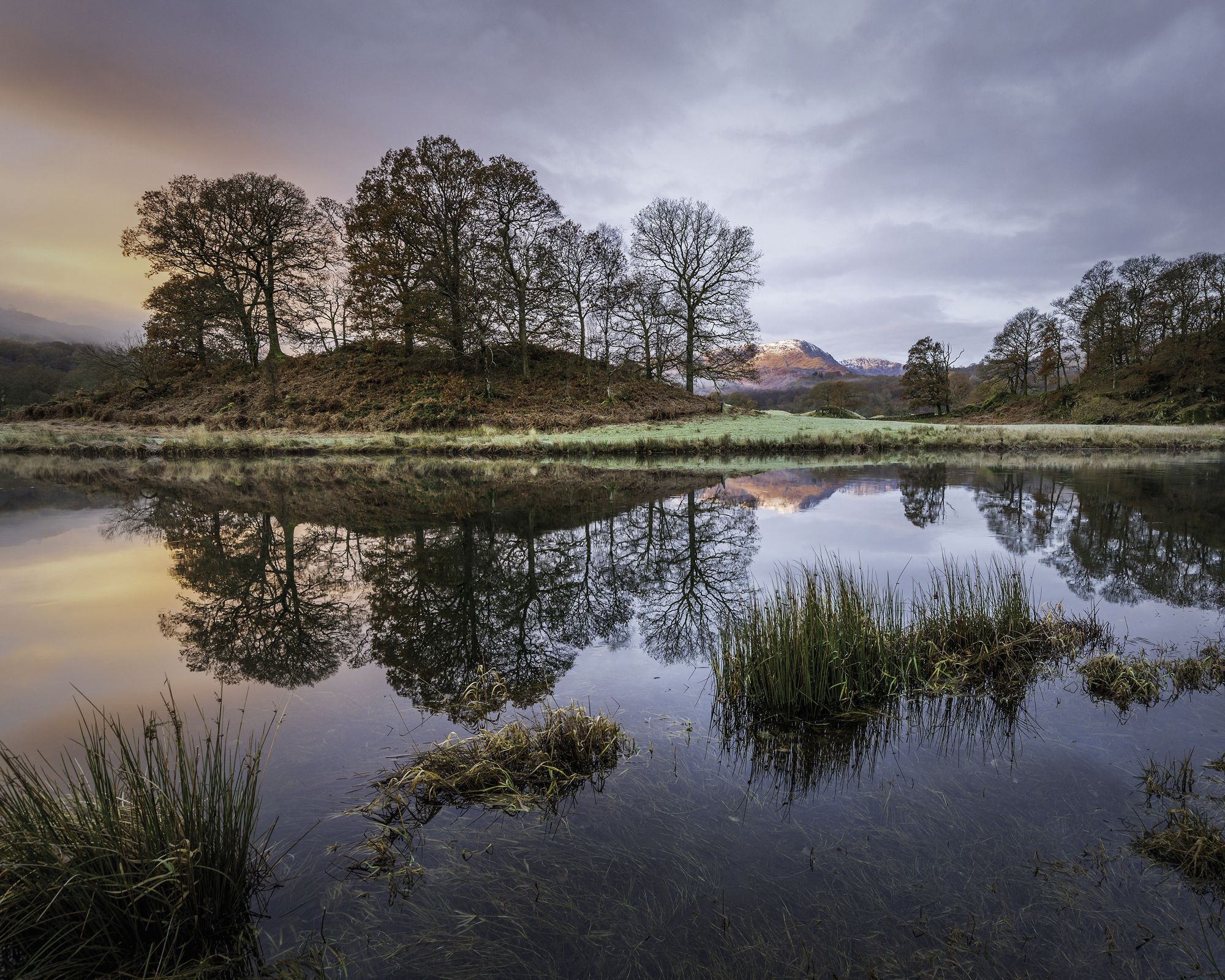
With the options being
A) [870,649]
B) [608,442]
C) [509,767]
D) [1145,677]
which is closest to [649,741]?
[509,767]

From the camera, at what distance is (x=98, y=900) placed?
81.7 inches

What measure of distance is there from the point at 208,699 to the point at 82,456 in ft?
93.7

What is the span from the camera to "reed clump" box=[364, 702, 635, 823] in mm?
3131

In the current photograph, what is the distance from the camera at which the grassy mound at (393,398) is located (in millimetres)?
29156

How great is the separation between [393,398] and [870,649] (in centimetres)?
3061

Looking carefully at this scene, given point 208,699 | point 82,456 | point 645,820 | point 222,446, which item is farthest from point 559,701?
point 82,456

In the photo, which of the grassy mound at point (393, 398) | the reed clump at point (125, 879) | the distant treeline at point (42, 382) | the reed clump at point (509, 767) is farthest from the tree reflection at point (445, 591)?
the distant treeline at point (42, 382)

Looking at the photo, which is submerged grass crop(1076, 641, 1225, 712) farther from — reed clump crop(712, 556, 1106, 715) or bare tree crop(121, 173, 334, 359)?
bare tree crop(121, 173, 334, 359)

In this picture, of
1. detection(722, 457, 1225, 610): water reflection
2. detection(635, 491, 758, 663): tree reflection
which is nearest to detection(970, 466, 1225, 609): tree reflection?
detection(722, 457, 1225, 610): water reflection

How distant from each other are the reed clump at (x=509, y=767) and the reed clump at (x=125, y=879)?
84cm

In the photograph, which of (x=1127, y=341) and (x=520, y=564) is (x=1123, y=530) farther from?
(x=1127, y=341)

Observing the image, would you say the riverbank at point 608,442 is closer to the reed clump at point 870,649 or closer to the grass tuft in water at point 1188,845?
the reed clump at point 870,649

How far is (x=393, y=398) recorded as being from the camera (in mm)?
30516

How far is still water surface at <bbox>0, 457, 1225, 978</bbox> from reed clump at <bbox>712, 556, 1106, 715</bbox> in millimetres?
293
